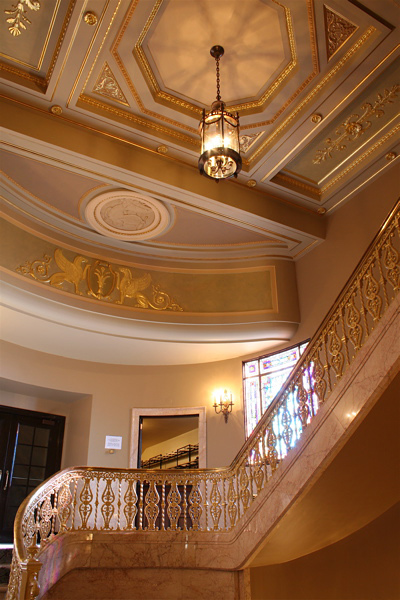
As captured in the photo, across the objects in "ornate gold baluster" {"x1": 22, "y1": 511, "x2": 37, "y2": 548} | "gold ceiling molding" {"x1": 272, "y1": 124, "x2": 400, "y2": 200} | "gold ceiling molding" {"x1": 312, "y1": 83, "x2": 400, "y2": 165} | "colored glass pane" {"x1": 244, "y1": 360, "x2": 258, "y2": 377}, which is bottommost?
"ornate gold baluster" {"x1": 22, "y1": 511, "x2": 37, "y2": 548}

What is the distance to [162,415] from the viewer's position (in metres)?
10.2

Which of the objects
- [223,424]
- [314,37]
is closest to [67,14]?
[314,37]

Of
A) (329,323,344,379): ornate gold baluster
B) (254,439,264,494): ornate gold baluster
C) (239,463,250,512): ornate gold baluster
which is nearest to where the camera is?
(329,323,344,379): ornate gold baluster

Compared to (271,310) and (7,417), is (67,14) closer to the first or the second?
(271,310)

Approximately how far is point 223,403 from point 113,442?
2190 millimetres

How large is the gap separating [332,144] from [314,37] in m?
1.95

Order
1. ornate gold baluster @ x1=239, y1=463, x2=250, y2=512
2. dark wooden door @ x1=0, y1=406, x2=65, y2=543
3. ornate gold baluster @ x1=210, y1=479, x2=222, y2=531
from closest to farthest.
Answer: ornate gold baluster @ x1=239, y1=463, x2=250, y2=512, ornate gold baluster @ x1=210, y1=479, x2=222, y2=531, dark wooden door @ x1=0, y1=406, x2=65, y2=543

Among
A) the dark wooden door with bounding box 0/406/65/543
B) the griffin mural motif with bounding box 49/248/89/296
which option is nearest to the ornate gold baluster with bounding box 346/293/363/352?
the griffin mural motif with bounding box 49/248/89/296

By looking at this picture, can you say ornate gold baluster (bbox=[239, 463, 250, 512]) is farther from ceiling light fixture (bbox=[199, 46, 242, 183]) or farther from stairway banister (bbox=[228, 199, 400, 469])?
ceiling light fixture (bbox=[199, 46, 242, 183])

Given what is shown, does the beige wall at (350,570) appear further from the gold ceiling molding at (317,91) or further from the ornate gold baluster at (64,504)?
the gold ceiling molding at (317,91)

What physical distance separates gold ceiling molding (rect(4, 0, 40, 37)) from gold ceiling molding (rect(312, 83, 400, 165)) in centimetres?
431

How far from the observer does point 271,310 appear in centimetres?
946

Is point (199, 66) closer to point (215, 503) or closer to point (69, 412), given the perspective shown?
point (215, 503)

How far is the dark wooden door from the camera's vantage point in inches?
378
